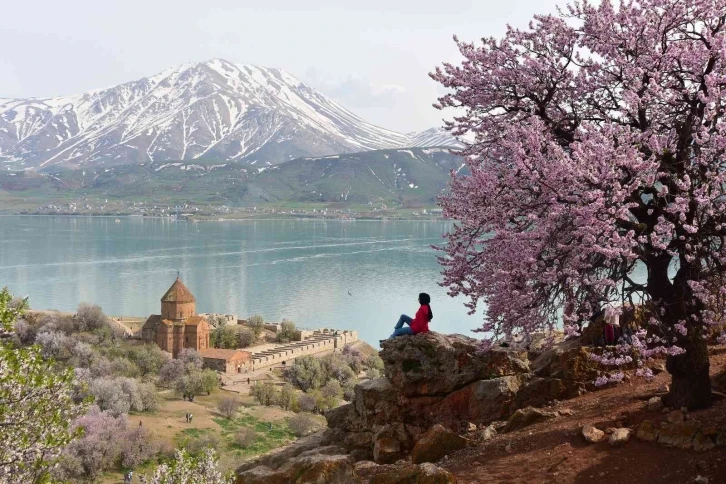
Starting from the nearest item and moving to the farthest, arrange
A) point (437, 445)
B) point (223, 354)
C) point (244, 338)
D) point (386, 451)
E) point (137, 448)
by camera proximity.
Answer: point (437, 445)
point (386, 451)
point (137, 448)
point (223, 354)
point (244, 338)

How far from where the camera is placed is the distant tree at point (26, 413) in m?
8.26

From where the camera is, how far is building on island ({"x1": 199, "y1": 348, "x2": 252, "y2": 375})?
45.5 m

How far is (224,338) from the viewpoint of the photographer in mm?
53906

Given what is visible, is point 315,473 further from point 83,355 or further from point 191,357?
point 191,357

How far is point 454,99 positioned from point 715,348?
5.81m

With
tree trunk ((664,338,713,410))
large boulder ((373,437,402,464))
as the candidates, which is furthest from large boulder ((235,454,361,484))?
tree trunk ((664,338,713,410))

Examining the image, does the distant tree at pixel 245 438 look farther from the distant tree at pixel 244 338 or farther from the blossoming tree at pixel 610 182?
the distant tree at pixel 244 338

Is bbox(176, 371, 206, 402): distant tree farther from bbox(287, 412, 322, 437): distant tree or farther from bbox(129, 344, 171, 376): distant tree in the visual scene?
bbox(287, 412, 322, 437): distant tree

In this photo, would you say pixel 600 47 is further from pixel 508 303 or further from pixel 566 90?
pixel 508 303

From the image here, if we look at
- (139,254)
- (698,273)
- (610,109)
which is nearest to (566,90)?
(610,109)

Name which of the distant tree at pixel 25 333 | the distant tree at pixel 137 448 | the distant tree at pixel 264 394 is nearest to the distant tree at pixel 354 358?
the distant tree at pixel 264 394

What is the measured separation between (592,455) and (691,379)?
1769 millimetres

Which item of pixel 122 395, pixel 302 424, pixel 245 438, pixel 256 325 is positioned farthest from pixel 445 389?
pixel 256 325

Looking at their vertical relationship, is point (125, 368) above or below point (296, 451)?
below
